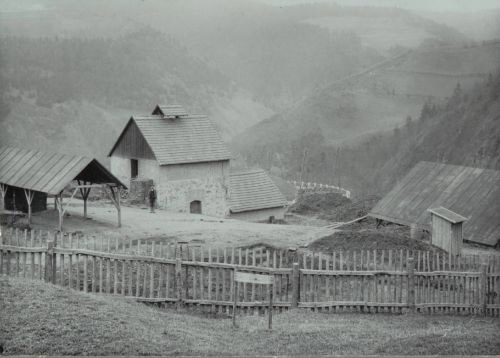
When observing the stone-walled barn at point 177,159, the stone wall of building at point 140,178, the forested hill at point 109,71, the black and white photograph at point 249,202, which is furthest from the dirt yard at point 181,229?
the forested hill at point 109,71

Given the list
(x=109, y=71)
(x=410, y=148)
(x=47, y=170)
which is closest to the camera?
(x=47, y=170)

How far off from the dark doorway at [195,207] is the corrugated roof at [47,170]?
52.6 feet

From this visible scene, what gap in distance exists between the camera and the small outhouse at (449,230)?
24.4 m

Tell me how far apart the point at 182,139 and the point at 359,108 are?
7757 centimetres

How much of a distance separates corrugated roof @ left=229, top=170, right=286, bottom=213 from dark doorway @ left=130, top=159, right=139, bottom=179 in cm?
639

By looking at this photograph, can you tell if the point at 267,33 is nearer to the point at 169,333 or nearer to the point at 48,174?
the point at 48,174

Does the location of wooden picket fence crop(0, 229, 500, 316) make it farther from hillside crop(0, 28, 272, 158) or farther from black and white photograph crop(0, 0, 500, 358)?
hillside crop(0, 28, 272, 158)

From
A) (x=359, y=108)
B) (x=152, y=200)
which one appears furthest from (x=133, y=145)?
(x=359, y=108)

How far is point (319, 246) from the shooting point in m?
25.6

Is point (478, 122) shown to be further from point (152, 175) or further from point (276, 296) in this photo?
point (276, 296)

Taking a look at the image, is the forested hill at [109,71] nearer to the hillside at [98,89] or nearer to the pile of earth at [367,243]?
the hillside at [98,89]

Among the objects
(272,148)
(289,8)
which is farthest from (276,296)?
(289,8)

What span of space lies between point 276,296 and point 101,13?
130893 millimetres

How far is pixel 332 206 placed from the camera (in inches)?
2218
